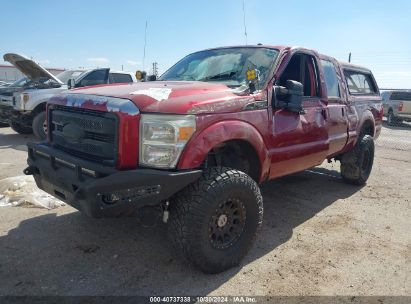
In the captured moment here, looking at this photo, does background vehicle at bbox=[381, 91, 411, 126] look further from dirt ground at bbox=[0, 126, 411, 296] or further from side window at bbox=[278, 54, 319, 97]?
side window at bbox=[278, 54, 319, 97]

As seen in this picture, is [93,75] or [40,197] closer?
[40,197]

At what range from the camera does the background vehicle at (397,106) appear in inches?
683

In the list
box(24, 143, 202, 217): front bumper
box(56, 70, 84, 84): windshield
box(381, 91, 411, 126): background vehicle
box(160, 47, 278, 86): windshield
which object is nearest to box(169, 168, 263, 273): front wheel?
box(24, 143, 202, 217): front bumper

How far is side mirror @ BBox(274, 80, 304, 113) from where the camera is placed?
3668 mm

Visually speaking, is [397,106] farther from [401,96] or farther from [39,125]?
[39,125]

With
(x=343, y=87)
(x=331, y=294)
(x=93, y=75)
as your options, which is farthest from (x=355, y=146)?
(x=93, y=75)

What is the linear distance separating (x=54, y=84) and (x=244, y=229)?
779 cm

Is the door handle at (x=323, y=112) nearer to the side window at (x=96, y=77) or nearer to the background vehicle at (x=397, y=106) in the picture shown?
the side window at (x=96, y=77)

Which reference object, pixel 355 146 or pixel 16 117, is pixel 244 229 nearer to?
pixel 355 146

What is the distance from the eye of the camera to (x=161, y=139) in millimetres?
Answer: 2781

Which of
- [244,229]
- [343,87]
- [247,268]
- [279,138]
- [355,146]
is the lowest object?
[247,268]

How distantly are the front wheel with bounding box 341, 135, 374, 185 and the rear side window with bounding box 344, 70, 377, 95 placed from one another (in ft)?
2.46

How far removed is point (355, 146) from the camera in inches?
226

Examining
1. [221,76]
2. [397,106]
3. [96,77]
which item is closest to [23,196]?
[221,76]
